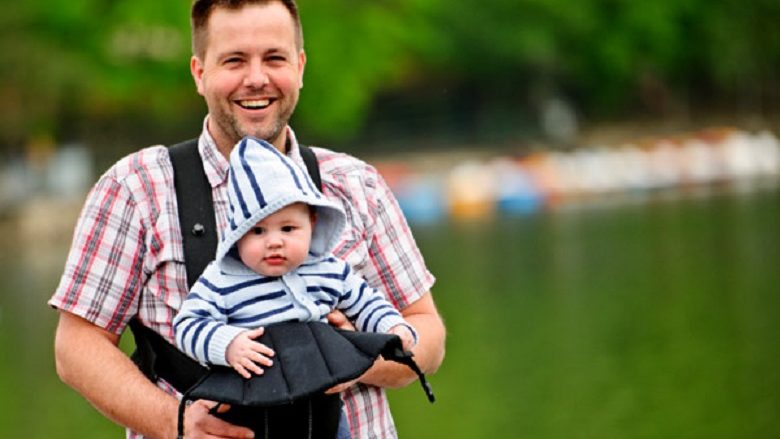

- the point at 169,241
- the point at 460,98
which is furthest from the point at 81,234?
the point at 460,98

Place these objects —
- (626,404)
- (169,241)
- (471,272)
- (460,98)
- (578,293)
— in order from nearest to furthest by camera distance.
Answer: (169,241), (626,404), (578,293), (471,272), (460,98)

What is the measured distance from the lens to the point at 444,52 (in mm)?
53750

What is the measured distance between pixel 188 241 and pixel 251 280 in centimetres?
23

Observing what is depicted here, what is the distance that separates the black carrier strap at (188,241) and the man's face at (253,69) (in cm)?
11

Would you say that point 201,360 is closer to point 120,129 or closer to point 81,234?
point 81,234

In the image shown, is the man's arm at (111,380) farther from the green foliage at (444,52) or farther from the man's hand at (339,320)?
the green foliage at (444,52)

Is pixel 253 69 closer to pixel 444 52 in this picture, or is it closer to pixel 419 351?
pixel 419 351

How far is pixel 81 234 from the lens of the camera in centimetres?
333

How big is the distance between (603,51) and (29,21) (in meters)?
21.0

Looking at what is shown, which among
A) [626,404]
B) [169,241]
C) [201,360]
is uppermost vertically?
[169,241]

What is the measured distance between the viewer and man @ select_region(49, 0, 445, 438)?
130 inches

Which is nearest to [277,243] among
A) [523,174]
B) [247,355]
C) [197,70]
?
[247,355]

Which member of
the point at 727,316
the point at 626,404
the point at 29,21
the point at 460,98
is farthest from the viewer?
the point at 460,98

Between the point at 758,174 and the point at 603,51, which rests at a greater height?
the point at 603,51
